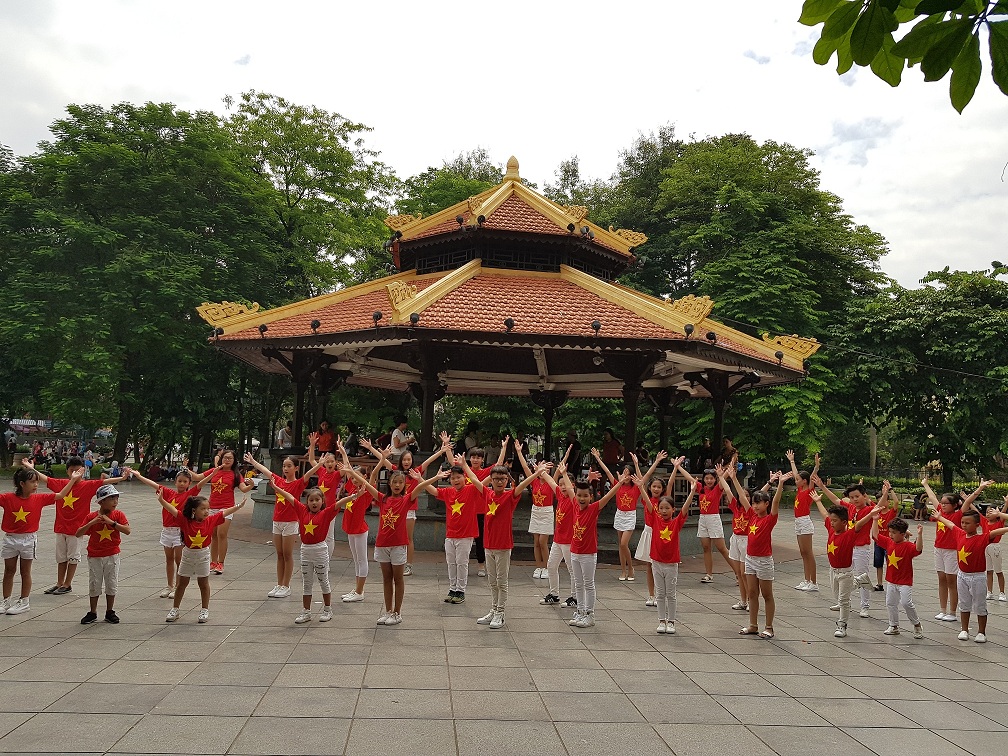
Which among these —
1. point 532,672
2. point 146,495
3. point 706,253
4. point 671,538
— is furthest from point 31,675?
point 706,253

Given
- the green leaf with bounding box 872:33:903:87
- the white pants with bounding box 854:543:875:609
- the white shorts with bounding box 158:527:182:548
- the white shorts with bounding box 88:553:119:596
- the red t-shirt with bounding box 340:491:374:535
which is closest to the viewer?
the green leaf with bounding box 872:33:903:87

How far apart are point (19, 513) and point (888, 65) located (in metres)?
9.12

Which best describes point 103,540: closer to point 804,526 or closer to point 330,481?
point 330,481

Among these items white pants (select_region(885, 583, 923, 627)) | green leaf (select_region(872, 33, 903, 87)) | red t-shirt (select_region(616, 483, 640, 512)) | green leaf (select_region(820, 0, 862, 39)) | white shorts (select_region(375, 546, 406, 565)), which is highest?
green leaf (select_region(820, 0, 862, 39))

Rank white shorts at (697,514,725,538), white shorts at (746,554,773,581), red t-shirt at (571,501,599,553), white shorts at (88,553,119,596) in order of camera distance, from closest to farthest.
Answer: white shorts at (88,553,119,596), white shorts at (746,554,773,581), red t-shirt at (571,501,599,553), white shorts at (697,514,725,538)

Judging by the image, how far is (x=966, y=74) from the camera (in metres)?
2.21

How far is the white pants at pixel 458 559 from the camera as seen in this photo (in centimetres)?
892

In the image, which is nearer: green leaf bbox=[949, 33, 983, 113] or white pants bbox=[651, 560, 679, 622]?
green leaf bbox=[949, 33, 983, 113]

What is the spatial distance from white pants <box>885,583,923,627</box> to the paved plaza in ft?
0.86

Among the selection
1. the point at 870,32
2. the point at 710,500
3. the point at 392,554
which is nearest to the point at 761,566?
the point at 710,500

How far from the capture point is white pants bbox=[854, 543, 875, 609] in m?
9.56

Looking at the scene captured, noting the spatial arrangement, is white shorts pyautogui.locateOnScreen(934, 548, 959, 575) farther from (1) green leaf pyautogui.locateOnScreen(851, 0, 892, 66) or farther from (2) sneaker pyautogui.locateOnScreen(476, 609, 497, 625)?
(1) green leaf pyautogui.locateOnScreen(851, 0, 892, 66)

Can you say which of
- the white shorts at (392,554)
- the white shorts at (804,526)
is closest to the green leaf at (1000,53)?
the white shorts at (392,554)

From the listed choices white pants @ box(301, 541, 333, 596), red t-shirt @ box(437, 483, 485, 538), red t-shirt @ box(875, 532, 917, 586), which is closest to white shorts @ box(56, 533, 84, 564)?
white pants @ box(301, 541, 333, 596)
